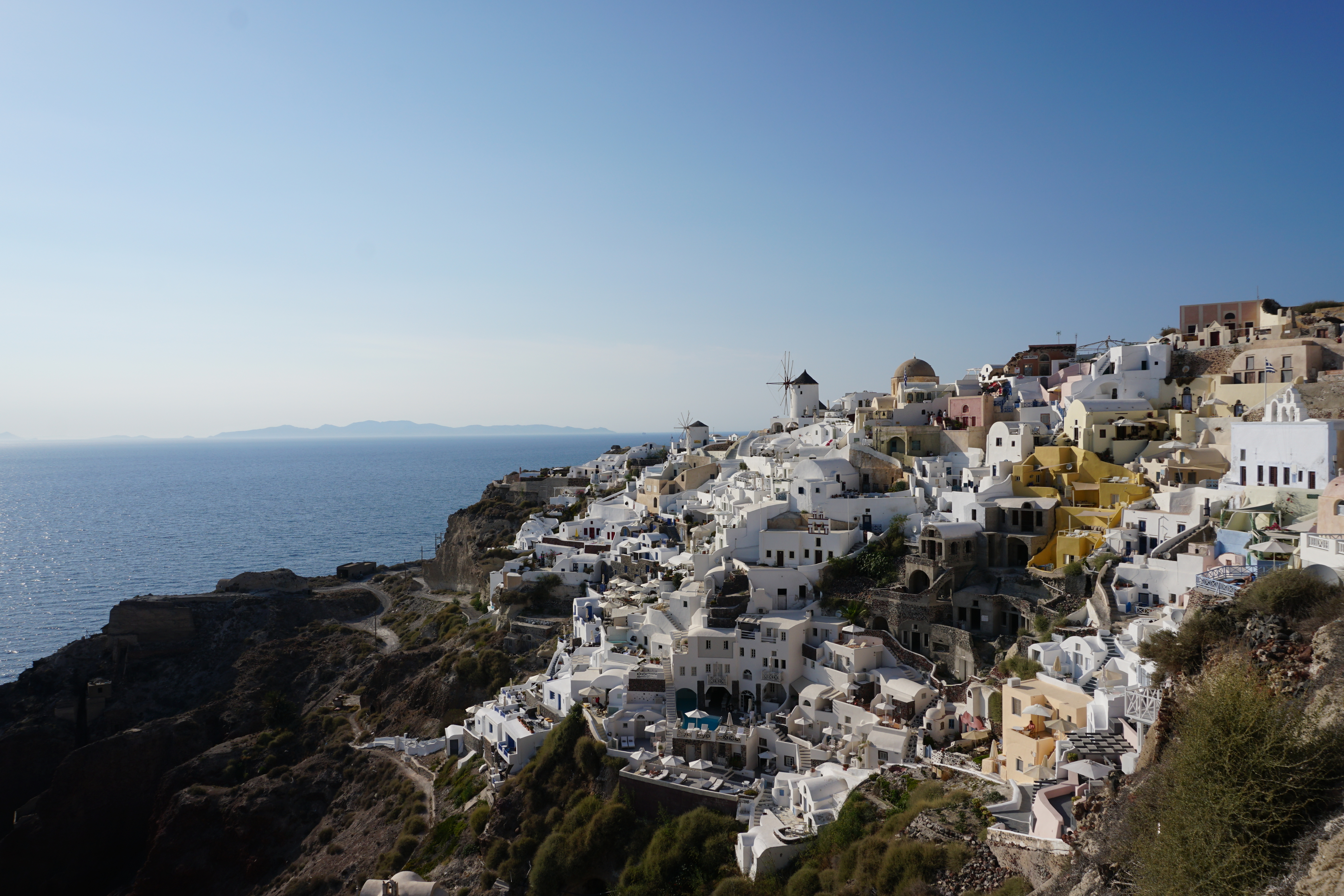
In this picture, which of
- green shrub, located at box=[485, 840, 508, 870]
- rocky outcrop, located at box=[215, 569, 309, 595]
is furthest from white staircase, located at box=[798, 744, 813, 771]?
rocky outcrop, located at box=[215, 569, 309, 595]

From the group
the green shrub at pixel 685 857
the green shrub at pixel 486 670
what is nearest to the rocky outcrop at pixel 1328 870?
the green shrub at pixel 685 857

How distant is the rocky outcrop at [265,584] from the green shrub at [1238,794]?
55.0m

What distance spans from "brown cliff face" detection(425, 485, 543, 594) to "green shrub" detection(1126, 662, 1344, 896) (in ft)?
143

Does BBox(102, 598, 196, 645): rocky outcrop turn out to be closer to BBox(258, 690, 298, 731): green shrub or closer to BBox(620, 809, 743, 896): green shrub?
BBox(258, 690, 298, 731): green shrub

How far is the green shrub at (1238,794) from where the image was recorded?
8414 millimetres

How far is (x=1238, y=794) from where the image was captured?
28.6ft

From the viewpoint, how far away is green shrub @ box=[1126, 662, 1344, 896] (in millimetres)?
8414

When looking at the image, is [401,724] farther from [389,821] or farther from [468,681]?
[389,821]

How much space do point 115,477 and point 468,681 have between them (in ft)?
646

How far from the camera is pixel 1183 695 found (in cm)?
1291

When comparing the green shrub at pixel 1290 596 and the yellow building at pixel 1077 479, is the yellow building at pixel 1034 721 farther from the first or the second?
the yellow building at pixel 1077 479

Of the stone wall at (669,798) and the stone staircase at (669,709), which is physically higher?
the stone staircase at (669,709)

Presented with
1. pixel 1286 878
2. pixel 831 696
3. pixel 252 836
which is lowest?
pixel 252 836

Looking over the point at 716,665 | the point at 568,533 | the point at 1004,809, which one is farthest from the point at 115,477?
the point at 1004,809
